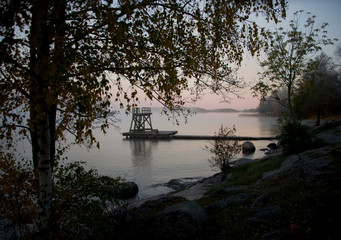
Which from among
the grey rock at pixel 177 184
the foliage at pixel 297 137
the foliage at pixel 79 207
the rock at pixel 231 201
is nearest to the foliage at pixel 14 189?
the foliage at pixel 79 207

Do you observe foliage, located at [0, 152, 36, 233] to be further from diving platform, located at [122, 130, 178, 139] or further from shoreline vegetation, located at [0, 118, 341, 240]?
diving platform, located at [122, 130, 178, 139]

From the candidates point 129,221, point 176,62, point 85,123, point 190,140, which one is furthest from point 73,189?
point 190,140

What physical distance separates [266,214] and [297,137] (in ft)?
25.7

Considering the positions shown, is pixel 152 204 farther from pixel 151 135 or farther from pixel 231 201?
pixel 151 135

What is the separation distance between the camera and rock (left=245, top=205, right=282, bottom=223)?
5.66 meters

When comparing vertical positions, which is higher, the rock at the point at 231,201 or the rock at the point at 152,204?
the rock at the point at 231,201

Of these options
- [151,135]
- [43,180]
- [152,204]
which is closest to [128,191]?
[152,204]

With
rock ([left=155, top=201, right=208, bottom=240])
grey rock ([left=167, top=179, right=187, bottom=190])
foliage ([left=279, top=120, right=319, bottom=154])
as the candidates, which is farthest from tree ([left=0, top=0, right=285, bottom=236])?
grey rock ([left=167, top=179, right=187, bottom=190])

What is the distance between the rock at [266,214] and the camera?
5.66m

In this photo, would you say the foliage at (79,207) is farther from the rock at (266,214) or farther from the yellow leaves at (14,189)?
the rock at (266,214)

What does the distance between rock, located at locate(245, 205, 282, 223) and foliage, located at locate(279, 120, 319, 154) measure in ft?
24.5

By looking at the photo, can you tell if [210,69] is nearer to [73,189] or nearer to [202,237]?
[202,237]

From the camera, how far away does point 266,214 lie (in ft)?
19.1

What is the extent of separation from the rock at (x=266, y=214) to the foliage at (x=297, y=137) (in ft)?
24.5
